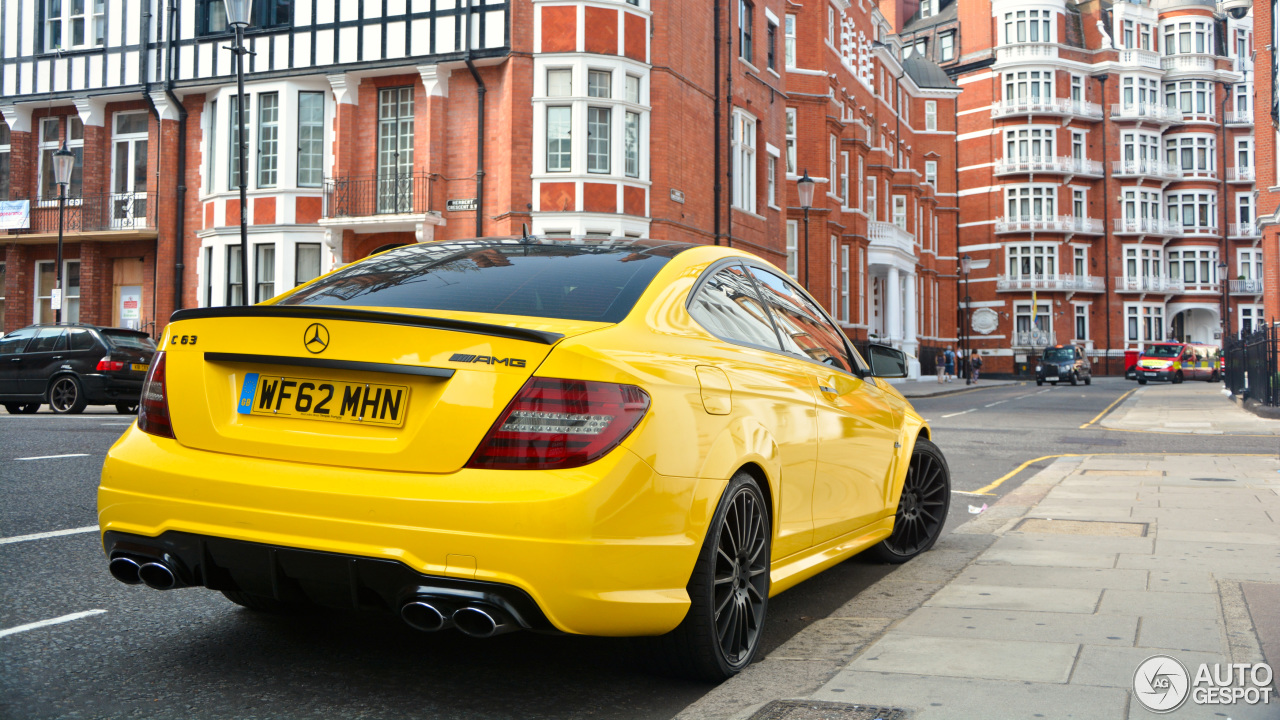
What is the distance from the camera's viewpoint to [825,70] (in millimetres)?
43094

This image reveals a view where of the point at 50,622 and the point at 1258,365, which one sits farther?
the point at 1258,365

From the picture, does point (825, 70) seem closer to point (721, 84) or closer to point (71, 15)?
point (721, 84)

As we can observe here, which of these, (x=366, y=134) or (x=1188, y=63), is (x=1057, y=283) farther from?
(x=366, y=134)

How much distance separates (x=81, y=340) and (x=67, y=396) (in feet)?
3.08

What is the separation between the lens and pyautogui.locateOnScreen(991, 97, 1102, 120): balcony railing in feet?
229

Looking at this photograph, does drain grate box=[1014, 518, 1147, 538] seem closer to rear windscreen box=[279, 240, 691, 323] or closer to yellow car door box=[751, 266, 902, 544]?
yellow car door box=[751, 266, 902, 544]

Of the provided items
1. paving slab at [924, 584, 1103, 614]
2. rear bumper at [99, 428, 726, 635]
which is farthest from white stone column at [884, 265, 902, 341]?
rear bumper at [99, 428, 726, 635]

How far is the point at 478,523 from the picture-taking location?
120 inches

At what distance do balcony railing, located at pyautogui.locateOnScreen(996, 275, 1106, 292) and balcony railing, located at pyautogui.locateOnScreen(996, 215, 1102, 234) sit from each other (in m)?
3.04

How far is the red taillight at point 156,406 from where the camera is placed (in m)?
3.54

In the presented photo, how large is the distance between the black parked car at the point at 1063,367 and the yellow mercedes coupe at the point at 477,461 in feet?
165

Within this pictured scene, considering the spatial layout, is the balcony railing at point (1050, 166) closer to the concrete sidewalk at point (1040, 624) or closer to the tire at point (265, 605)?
the concrete sidewalk at point (1040, 624)

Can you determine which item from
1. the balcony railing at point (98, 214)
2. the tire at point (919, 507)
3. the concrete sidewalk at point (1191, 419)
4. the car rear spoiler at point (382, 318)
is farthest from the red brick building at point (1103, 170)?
the car rear spoiler at point (382, 318)

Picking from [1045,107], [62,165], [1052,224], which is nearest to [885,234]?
[1052,224]
